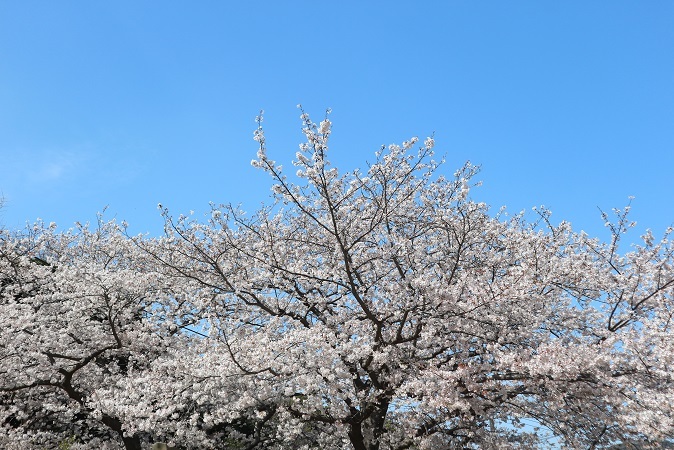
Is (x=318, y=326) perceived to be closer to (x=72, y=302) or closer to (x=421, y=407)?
(x=421, y=407)

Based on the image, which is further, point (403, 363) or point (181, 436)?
point (181, 436)

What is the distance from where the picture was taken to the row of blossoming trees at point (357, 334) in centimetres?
812

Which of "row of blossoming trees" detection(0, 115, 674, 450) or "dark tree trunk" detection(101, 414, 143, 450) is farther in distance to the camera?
"dark tree trunk" detection(101, 414, 143, 450)

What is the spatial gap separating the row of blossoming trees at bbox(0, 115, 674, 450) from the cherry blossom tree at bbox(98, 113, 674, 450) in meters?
0.04

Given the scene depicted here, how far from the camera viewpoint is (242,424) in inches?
505

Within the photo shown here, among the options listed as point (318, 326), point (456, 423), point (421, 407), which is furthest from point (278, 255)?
point (456, 423)

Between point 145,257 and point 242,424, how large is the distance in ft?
14.8

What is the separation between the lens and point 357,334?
9211mm

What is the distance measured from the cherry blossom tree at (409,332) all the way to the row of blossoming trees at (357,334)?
4cm

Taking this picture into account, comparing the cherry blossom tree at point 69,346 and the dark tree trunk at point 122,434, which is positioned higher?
the cherry blossom tree at point 69,346

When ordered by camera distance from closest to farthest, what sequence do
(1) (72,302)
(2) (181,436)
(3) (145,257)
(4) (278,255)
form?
(4) (278,255), (2) (181,436), (1) (72,302), (3) (145,257)

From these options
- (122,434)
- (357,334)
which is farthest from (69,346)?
(357,334)

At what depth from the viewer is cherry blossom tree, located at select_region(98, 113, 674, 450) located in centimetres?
802

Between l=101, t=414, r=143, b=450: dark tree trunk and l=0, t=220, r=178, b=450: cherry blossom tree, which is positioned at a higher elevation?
l=0, t=220, r=178, b=450: cherry blossom tree
